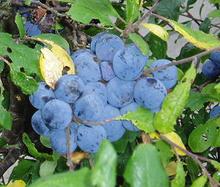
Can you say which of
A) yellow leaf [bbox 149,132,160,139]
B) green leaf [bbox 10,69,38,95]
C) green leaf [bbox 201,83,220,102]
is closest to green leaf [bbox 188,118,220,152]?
green leaf [bbox 201,83,220,102]

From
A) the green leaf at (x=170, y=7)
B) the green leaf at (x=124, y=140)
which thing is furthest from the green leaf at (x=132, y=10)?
the green leaf at (x=170, y=7)

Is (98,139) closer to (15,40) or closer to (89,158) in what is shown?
(89,158)

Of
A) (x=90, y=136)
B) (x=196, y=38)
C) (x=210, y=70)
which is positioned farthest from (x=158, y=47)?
(x=90, y=136)

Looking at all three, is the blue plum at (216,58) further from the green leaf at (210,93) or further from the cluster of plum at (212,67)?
the green leaf at (210,93)

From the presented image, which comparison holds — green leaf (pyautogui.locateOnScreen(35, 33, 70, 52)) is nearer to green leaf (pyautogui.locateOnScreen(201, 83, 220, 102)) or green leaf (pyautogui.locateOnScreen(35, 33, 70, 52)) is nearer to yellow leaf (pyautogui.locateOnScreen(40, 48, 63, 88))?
yellow leaf (pyautogui.locateOnScreen(40, 48, 63, 88))

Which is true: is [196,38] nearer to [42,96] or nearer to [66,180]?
[42,96]

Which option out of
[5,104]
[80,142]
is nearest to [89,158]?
[80,142]
